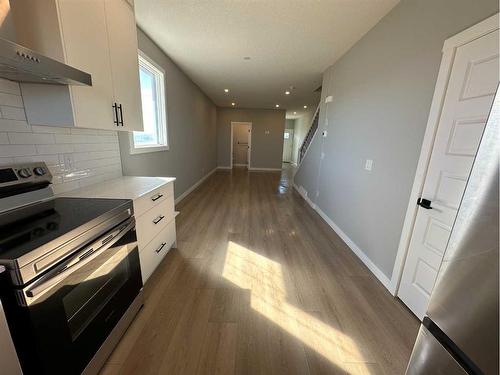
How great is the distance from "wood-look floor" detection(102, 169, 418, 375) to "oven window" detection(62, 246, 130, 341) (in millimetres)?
430

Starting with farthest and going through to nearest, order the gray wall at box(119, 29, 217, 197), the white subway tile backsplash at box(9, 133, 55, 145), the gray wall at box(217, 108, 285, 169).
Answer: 1. the gray wall at box(217, 108, 285, 169)
2. the gray wall at box(119, 29, 217, 197)
3. the white subway tile backsplash at box(9, 133, 55, 145)

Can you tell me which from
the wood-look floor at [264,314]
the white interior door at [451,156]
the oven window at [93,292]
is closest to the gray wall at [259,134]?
the wood-look floor at [264,314]

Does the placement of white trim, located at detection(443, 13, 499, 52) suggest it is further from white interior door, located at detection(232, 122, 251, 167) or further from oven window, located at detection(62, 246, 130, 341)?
white interior door, located at detection(232, 122, 251, 167)

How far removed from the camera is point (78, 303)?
108 cm

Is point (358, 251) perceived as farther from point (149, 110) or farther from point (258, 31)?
point (149, 110)

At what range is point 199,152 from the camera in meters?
6.25

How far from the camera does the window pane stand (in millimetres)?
3172

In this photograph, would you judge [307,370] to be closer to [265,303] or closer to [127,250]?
[265,303]

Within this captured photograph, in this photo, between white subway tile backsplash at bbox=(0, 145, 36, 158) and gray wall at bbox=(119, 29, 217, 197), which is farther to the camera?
gray wall at bbox=(119, 29, 217, 197)

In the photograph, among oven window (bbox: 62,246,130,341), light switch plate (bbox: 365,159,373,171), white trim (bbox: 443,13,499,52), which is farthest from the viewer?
light switch plate (bbox: 365,159,373,171)

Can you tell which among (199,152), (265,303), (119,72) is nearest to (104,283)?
(265,303)

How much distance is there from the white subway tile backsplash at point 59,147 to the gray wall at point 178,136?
32cm

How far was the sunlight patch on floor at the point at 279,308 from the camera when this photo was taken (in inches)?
56.8

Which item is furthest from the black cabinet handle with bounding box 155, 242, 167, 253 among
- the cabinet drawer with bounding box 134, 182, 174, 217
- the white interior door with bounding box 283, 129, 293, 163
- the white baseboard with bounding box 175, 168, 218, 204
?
the white interior door with bounding box 283, 129, 293, 163
